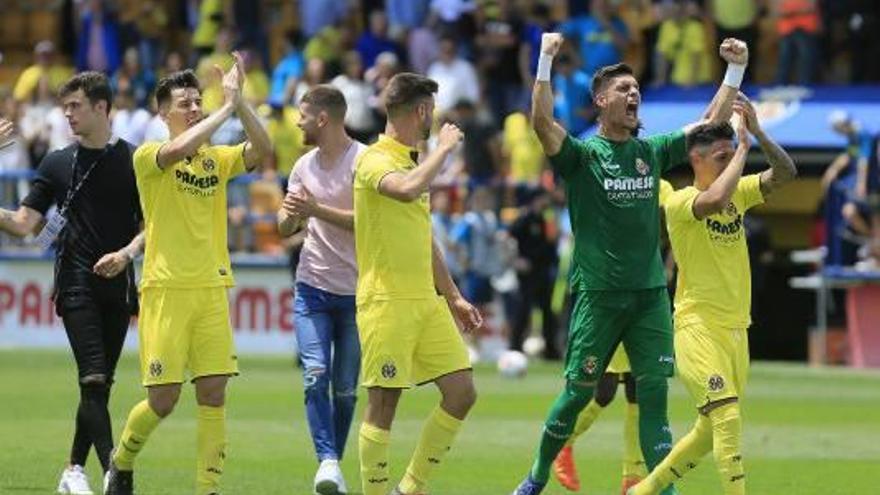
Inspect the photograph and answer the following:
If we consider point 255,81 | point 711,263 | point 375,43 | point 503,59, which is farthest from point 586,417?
point 375,43

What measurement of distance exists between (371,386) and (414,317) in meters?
0.47

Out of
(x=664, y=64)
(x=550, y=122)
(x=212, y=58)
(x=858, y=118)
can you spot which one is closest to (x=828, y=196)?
(x=858, y=118)

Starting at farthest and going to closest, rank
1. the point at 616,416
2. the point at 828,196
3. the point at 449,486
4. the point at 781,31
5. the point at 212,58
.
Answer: the point at 212,58 < the point at 781,31 < the point at 828,196 < the point at 616,416 < the point at 449,486

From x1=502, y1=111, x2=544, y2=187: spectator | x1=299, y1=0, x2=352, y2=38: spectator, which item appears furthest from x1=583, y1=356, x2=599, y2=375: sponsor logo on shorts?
x1=299, y1=0, x2=352, y2=38: spectator

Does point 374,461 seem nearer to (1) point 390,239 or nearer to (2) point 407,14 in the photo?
(1) point 390,239

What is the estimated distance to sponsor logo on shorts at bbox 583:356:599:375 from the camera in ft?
45.0

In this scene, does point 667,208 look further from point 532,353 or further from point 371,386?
point 532,353

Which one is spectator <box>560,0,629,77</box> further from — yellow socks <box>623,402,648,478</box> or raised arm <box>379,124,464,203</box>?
raised arm <box>379,124,464,203</box>

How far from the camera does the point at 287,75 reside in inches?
1363

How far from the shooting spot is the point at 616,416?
22.0 metres

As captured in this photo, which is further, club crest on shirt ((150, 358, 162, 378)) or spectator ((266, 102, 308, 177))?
spectator ((266, 102, 308, 177))

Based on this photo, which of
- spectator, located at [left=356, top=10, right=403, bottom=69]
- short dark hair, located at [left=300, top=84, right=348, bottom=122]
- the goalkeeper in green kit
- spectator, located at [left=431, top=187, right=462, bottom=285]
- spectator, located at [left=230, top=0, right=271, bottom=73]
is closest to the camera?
the goalkeeper in green kit

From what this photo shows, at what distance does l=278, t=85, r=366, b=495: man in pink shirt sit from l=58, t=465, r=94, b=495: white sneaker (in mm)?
1529

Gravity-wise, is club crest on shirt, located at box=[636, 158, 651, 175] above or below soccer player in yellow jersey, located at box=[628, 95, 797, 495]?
above
